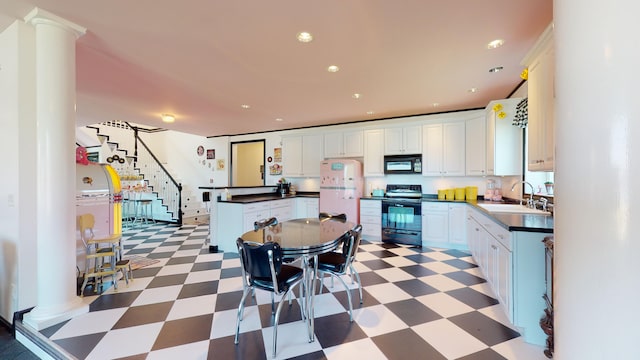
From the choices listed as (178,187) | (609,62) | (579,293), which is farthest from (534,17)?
(178,187)

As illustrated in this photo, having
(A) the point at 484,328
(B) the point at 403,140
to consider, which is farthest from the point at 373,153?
(A) the point at 484,328

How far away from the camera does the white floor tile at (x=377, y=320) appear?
2092 mm

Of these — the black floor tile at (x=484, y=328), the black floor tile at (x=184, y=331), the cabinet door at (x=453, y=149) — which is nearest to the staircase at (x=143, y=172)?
the black floor tile at (x=184, y=331)

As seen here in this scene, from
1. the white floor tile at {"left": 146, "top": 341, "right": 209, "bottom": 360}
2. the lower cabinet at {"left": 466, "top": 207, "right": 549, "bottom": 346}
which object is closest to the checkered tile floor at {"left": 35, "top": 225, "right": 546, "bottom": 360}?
the white floor tile at {"left": 146, "top": 341, "right": 209, "bottom": 360}

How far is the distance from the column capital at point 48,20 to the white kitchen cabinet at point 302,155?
423cm

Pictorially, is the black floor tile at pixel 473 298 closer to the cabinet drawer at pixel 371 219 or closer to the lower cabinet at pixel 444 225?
the lower cabinet at pixel 444 225

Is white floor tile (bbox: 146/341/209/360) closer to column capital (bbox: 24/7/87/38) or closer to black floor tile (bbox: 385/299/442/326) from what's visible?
black floor tile (bbox: 385/299/442/326)

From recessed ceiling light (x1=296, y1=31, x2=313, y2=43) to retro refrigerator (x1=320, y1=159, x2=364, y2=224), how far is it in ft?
10.1

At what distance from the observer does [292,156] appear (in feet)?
20.3

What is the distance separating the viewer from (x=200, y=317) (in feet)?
7.47

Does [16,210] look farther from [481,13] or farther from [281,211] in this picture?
[481,13]

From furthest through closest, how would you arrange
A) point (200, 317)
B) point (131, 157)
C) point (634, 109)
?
point (131, 157), point (200, 317), point (634, 109)

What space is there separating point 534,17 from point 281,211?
454 centimetres

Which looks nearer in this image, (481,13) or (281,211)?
(481,13)
